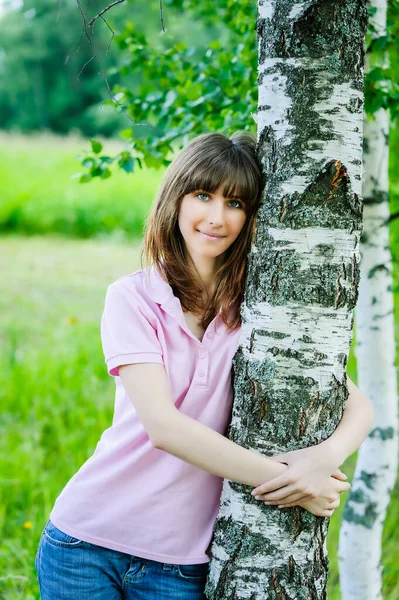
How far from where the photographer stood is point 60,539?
4.94 feet

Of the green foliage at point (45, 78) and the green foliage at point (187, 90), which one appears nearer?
the green foliage at point (187, 90)

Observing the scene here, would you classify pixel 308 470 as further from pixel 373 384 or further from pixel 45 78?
pixel 45 78

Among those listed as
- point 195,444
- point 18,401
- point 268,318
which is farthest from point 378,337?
point 18,401

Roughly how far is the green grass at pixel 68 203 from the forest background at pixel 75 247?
0.07 ft

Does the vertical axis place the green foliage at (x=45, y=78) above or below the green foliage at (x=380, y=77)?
above

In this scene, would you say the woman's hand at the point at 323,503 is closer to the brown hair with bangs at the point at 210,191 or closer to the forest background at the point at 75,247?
the brown hair with bangs at the point at 210,191

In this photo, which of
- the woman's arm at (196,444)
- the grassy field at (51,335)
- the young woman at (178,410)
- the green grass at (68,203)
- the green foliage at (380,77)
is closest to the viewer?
the woman's arm at (196,444)

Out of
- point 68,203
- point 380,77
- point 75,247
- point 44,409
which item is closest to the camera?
point 380,77

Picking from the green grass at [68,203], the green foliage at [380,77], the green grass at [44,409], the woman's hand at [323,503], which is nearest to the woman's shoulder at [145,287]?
the woman's hand at [323,503]

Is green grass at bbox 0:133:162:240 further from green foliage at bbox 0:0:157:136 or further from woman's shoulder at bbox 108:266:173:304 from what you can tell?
green foliage at bbox 0:0:157:136

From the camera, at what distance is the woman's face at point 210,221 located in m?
1.48

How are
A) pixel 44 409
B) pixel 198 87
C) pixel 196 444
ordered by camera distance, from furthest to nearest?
pixel 44 409
pixel 198 87
pixel 196 444

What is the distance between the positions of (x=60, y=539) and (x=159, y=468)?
292mm

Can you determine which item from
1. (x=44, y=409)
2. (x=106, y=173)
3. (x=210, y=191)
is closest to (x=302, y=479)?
(x=210, y=191)
